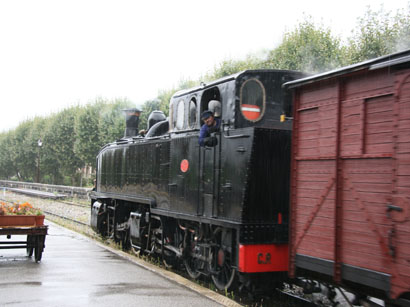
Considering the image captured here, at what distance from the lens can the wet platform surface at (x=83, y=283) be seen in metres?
6.52

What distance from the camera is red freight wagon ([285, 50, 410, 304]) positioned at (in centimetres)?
432

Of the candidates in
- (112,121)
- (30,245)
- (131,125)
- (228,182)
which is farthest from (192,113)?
(112,121)

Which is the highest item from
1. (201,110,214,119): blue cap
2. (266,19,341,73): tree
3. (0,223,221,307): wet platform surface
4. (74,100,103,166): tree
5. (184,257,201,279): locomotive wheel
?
(266,19,341,73): tree

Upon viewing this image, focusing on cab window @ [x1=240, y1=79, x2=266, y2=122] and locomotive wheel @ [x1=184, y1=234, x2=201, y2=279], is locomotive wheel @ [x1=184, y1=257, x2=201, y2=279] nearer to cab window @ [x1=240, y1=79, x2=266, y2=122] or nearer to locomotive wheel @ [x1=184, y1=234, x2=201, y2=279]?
locomotive wheel @ [x1=184, y1=234, x2=201, y2=279]

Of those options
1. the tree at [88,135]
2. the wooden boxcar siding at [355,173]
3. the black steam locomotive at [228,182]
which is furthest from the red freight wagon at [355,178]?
the tree at [88,135]

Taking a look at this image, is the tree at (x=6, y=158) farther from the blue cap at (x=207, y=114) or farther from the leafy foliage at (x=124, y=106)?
the blue cap at (x=207, y=114)

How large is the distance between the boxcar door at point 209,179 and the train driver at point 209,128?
4.0 inches

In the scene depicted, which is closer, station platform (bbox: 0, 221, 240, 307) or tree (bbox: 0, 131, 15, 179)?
station platform (bbox: 0, 221, 240, 307)

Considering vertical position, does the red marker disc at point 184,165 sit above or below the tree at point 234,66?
below

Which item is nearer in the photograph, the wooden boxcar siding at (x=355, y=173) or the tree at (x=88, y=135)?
the wooden boxcar siding at (x=355, y=173)

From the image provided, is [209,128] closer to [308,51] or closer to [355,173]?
[355,173]

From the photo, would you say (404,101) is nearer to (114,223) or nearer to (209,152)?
(209,152)

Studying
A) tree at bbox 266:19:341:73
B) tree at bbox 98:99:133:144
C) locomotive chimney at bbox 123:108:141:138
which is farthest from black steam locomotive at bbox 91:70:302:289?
tree at bbox 98:99:133:144

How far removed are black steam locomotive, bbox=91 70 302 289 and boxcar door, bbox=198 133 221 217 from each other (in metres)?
0.02
